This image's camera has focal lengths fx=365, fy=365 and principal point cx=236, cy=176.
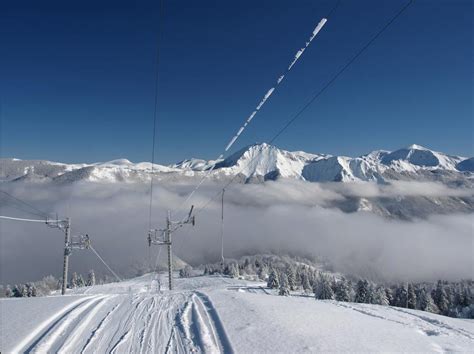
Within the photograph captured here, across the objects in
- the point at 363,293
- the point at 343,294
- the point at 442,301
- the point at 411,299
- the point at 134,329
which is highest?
the point at 134,329

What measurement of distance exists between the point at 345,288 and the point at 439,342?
193ft

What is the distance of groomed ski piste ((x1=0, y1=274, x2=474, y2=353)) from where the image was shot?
13.6 metres

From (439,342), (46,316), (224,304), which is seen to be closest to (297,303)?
(224,304)

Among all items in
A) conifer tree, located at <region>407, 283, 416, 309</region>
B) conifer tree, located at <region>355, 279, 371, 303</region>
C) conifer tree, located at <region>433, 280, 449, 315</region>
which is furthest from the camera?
conifer tree, located at <region>433, 280, 449, 315</region>

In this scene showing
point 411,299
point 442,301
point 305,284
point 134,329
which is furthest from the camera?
point 305,284

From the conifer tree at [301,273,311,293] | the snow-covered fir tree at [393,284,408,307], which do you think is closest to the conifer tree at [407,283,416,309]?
the snow-covered fir tree at [393,284,408,307]

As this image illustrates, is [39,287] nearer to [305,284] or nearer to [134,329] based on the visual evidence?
[305,284]

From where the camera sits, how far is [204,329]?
50.0ft

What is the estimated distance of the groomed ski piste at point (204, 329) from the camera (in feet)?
44.8

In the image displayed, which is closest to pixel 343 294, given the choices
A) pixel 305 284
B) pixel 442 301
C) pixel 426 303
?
pixel 426 303

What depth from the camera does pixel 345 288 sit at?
2793 inches

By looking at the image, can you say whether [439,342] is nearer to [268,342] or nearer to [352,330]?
[352,330]

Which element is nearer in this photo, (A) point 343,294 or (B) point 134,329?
(B) point 134,329

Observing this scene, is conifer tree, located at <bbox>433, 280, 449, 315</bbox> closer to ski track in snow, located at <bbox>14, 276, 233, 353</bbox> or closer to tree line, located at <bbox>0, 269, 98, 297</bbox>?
ski track in snow, located at <bbox>14, 276, 233, 353</bbox>
